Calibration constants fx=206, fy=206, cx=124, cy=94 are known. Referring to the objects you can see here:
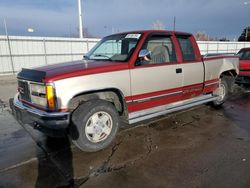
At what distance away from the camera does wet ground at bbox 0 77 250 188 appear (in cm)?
278

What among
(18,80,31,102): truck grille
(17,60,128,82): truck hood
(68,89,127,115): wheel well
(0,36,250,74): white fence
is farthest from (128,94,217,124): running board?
(0,36,250,74): white fence

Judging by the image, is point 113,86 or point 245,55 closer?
point 113,86

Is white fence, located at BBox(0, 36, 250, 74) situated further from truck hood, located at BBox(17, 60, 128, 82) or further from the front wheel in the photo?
the front wheel

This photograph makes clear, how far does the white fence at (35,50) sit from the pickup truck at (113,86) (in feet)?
37.5

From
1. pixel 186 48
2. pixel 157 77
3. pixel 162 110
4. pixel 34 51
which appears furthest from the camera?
pixel 34 51

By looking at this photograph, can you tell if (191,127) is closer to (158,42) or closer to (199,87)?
(199,87)

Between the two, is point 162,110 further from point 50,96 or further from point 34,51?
point 34,51

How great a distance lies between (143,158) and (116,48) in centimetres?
231

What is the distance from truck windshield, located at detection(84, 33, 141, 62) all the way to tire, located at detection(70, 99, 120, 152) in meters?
1.01

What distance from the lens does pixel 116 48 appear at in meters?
4.37

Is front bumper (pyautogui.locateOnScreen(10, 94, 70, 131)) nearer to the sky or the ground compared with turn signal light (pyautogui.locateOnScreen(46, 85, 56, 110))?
nearer to the ground

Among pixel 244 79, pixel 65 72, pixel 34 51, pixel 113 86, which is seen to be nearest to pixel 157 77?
pixel 113 86

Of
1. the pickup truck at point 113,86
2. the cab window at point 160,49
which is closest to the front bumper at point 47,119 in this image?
the pickup truck at point 113,86

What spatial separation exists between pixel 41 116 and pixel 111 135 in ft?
4.05
